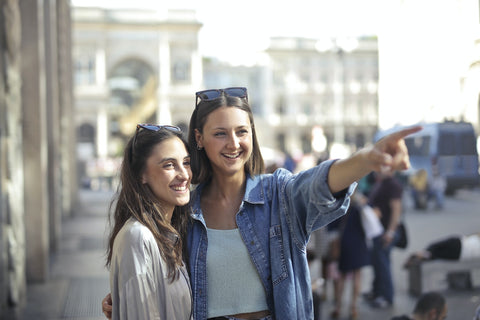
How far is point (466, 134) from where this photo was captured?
3398 mm

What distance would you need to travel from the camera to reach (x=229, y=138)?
2.37 metres

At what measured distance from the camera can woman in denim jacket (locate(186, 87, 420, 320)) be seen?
2277 millimetres

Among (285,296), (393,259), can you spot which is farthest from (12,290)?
(393,259)

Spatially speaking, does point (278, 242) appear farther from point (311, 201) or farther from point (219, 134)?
point (219, 134)

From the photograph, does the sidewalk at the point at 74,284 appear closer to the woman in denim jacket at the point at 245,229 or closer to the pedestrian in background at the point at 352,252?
the woman in denim jacket at the point at 245,229

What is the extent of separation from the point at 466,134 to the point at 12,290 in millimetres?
5198

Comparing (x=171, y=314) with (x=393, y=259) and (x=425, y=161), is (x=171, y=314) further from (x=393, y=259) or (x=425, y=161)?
(x=393, y=259)

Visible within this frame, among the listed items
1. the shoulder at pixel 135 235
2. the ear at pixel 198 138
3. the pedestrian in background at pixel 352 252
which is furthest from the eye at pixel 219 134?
the pedestrian in background at pixel 352 252

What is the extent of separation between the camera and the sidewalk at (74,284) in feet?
23.1

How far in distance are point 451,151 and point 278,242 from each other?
195cm

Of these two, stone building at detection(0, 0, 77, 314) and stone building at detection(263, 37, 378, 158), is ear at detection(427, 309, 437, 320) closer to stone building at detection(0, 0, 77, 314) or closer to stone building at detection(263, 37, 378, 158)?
stone building at detection(0, 0, 77, 314)

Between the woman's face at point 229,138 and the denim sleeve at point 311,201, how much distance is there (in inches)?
8.7

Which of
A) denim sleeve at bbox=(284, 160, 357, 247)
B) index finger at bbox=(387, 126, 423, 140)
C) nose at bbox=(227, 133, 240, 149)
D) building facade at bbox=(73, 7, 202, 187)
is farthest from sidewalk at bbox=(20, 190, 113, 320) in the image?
building facade at bbox=(73, 7, 202, 187)

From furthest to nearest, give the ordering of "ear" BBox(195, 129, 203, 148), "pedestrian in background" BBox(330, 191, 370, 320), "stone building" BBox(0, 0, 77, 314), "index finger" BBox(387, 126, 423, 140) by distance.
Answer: "pedestrian in background" BBox(330, 191, 370, 320) → "stone building" BBox(0, 0, 77, 314) → "ear" BBox(195, 129, 203, 148) → "index finger" BBox(387, 126, 423, 140)
